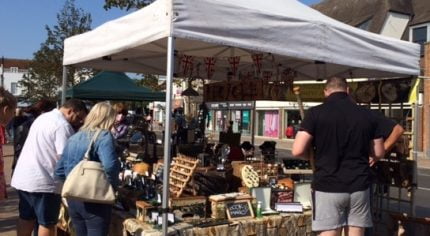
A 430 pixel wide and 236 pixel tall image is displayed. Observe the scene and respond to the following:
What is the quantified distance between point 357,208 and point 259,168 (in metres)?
1.82

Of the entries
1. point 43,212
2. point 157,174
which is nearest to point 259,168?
point 157,174

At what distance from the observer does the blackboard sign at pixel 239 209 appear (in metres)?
4.33

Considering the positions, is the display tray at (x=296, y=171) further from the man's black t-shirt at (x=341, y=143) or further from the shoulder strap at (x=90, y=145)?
the shoulder strap at (x=90, y=145)

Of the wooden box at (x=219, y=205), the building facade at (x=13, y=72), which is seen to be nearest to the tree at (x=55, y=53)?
the wooden box at (x=219, y=205)

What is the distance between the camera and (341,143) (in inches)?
140

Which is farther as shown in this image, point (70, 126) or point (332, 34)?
point (332, 34)

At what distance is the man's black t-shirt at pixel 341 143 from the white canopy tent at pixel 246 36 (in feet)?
2.78

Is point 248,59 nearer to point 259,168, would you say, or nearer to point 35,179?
point 259,168

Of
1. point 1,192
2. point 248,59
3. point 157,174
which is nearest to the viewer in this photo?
point 1,192

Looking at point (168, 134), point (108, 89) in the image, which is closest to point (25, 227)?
point (168, 134)

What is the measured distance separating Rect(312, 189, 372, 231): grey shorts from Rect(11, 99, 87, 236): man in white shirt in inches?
85.1

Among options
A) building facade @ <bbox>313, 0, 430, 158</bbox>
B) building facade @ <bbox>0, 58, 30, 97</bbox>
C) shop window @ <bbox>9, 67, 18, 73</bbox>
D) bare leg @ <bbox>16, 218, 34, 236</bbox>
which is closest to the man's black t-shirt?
bare leg @ <bbox>16, 218, 34, 236</bbox>

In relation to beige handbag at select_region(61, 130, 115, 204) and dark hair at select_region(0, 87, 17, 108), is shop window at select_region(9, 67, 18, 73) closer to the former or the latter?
dark hair at select_region(0, 87, 17, 108)

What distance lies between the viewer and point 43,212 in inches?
160
